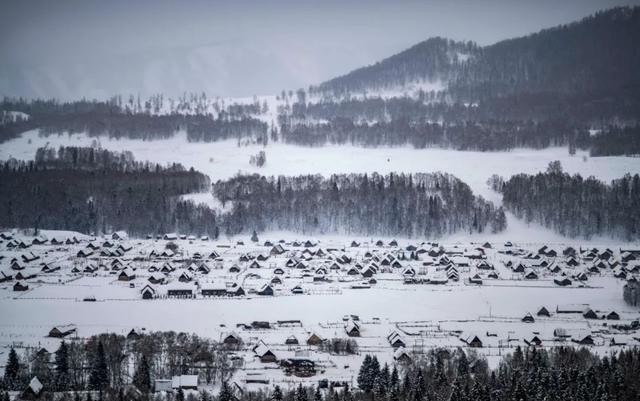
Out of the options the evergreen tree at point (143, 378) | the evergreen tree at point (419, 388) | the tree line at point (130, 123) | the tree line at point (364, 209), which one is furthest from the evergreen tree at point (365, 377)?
the tree line at point (130, 123)

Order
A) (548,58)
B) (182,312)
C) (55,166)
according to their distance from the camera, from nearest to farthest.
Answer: (182,312) → (55,166) → (548,58)

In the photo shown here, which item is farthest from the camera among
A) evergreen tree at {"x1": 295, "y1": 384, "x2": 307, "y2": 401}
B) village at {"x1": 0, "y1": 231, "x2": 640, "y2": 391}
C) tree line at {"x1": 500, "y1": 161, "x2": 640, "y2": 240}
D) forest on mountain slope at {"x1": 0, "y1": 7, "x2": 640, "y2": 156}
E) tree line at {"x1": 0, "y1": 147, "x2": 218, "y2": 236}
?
forest on mountain slope at {"x1": 0, "y1": 7, "x2": 640, "y2": 156}

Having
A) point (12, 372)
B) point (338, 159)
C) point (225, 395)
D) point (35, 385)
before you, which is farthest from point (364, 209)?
point (35, 385)

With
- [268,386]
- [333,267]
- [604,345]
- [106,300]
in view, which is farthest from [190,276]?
[604,345]

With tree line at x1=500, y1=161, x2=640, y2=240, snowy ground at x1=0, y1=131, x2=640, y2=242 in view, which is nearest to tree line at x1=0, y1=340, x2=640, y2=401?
tree line at x1=500, y1=161, x2=640, y2=240

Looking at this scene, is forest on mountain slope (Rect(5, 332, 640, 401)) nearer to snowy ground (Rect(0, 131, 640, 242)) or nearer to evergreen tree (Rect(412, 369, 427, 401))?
evergreen tree (Rect(412, 369, 427, 401))

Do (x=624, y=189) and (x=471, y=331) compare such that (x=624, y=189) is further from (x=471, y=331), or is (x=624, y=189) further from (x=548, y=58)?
(x=548, y=58)

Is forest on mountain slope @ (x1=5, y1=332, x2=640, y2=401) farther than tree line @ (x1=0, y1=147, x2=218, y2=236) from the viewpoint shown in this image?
No
